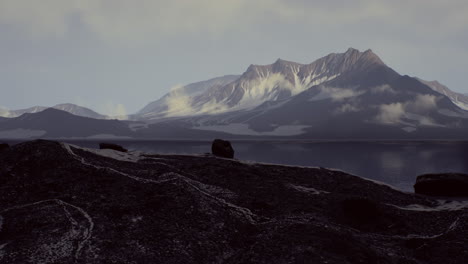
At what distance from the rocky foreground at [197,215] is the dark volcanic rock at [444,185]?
4.99 metres

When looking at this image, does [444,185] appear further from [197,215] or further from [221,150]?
[197,215]

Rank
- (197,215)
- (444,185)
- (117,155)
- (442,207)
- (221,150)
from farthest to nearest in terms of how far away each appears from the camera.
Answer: (221,150) → (444,185) → (117,155) → (442,207) → (197,215)

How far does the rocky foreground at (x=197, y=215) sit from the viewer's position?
17.8 metres

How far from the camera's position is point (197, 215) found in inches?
858

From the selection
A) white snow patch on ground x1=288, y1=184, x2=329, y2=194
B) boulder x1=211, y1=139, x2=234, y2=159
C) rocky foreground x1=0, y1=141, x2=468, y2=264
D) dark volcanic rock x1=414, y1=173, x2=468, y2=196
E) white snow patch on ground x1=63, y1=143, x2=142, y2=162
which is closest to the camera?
rocky foreground x1=0, y1=141, x2=468, y2=264

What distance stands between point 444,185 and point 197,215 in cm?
2370

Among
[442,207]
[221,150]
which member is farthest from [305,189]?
[221,150]

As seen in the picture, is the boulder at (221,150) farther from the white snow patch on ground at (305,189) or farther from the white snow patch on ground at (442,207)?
the white snow patch on ground at (442,207)

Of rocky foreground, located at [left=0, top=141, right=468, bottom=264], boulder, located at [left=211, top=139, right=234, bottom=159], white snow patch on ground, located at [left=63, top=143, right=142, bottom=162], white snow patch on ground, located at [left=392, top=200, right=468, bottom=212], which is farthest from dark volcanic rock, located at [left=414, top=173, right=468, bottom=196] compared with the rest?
white snow patch on ground, located at [left=63, top=143, right=142, bottom=162]

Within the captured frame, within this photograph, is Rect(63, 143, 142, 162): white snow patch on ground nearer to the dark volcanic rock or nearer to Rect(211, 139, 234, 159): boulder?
Rect(211, 139, 234, 159): boulder

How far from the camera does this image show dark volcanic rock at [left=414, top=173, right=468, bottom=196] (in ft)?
113

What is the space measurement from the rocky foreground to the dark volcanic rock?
499 centimetres

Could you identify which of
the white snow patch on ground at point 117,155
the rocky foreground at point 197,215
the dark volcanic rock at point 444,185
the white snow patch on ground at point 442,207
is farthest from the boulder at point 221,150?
the white snow patch on ground at point 442,207

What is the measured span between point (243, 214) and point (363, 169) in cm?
12192
